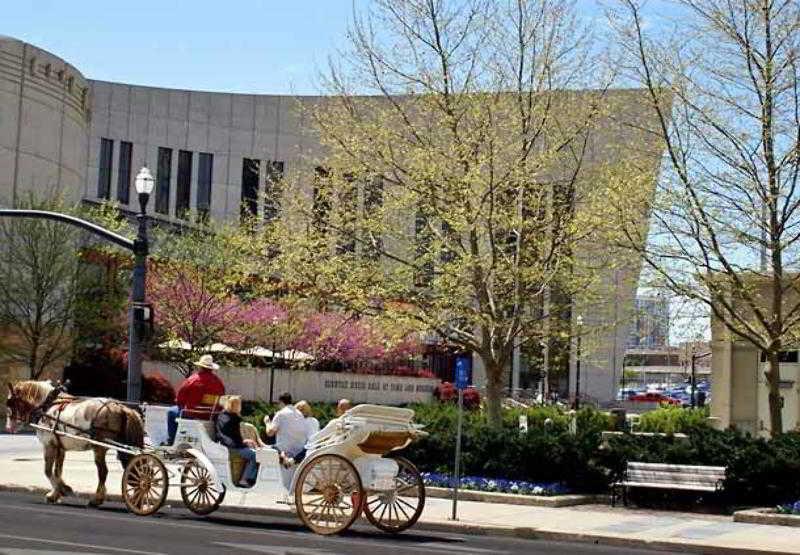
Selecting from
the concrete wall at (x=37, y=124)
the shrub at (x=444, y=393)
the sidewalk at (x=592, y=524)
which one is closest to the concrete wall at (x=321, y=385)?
the shrub at (x=444, y=393)

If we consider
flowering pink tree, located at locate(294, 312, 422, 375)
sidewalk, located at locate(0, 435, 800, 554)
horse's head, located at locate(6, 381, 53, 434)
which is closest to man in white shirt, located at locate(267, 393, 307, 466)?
sidewalk, located at locate(0, 435, 800, 554)

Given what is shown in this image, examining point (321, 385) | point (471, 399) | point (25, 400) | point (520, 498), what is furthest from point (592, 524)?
point (471, 399)

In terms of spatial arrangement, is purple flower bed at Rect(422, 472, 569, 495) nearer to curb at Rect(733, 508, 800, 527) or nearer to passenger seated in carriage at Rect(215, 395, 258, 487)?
curb at Rect(733, 508, 800, 527)

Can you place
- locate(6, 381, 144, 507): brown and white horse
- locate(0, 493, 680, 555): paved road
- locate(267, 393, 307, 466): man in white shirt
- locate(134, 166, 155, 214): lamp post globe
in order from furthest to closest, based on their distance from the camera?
locate(134, 166, 155, 214): lamp post globe < locate(6, 381, 144, 507): brown and white horse < locate(267, 393, 307, 466): man in white shirt < locate(0, 493, 680, 555): paved road

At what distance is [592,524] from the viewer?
17.6 m

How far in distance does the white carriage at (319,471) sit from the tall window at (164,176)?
69514mm

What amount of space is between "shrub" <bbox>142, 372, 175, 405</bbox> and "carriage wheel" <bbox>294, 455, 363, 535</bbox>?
29.0 m

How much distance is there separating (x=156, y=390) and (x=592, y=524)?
2880 cm

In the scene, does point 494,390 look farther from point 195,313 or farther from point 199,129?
point 199,129

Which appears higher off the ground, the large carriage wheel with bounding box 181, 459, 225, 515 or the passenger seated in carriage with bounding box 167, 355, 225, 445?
the passenger seated in carriage with bounding box 167, 355, 225, 445

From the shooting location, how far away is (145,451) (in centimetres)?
1700

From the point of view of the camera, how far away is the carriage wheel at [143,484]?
16500mm

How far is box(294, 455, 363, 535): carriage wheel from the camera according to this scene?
49.2 feet

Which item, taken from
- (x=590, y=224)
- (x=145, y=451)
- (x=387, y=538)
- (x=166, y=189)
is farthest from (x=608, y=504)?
(x=166, y=189)
